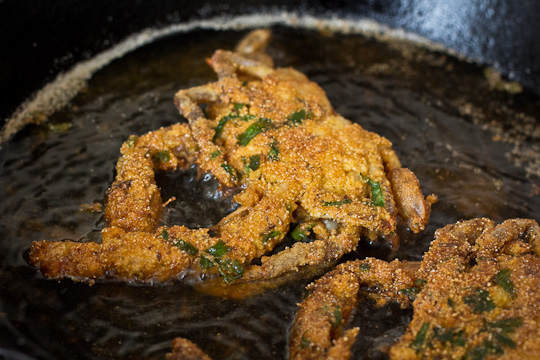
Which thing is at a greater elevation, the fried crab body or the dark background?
the dark background

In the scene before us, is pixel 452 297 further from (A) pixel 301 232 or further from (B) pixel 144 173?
(B) pixel 144 173

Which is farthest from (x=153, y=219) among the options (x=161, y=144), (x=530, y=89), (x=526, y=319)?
(x=530, y=89)

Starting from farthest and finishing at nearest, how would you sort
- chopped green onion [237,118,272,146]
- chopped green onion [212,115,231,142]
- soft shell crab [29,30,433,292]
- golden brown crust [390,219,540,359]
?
chopped green onion [212,115,231,142] < chopped green onion [237,118,272,146] < soft shell crab [29,30,433,292] < golden brown crust [390,219,540,359]

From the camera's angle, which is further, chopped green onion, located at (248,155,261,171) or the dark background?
the dark background

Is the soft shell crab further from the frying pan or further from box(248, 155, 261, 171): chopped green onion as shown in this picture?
the frying pan

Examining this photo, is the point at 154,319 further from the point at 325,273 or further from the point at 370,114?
the point at 370,114

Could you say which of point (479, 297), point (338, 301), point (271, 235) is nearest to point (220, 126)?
point (271, 235)

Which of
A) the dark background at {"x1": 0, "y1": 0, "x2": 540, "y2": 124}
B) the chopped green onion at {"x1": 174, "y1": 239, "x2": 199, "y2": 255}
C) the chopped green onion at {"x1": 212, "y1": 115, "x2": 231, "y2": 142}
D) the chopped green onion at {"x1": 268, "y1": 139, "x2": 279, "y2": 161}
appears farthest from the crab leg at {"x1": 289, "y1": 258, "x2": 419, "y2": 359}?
the dark background at {"x1": 0, "y1": 0, "x2": 540, "y2": 124}
